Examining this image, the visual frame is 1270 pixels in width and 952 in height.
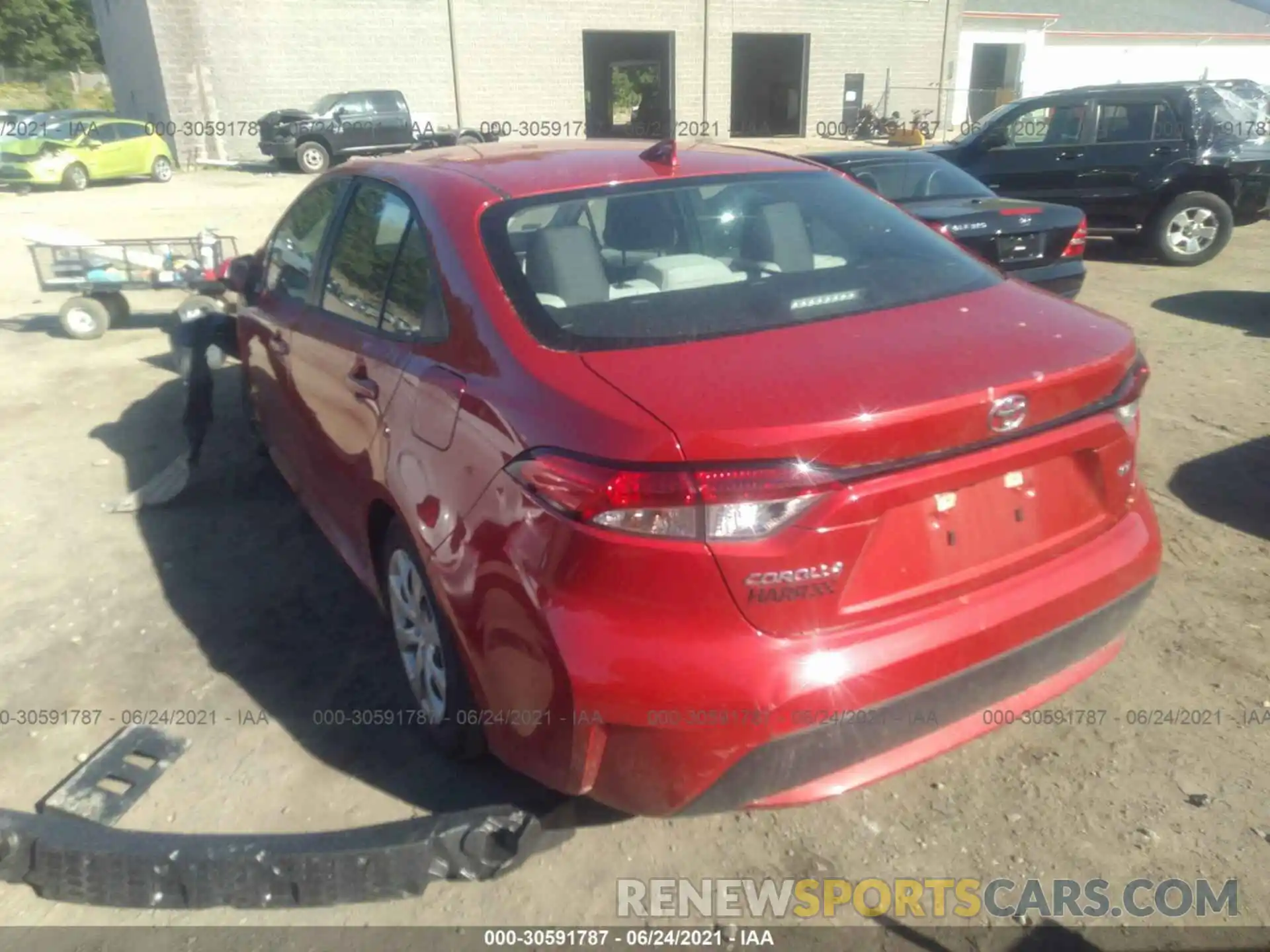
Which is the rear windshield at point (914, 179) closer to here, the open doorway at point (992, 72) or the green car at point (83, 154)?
the green car at point (83, 154)

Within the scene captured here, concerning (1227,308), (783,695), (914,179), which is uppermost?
(914,179)

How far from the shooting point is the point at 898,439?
2100 mm

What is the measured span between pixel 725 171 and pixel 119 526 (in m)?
3.40

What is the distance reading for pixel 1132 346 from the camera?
2559mm

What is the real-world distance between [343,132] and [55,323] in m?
17.4

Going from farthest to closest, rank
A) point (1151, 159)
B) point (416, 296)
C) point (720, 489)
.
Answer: point (1151, 159), point (416, 296), point (720, 489)

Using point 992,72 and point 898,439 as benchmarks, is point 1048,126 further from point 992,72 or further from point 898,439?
point 992,72

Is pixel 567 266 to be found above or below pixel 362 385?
above

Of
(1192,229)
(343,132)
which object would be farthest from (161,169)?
(1192,229)

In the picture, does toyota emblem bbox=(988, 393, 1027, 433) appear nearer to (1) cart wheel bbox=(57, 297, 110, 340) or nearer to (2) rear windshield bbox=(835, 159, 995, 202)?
(2) rear windshield bbox=(835, 159, 995, 202)

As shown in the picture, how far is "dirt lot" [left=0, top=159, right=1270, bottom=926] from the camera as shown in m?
2.64

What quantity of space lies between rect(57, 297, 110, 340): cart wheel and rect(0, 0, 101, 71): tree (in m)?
49.0

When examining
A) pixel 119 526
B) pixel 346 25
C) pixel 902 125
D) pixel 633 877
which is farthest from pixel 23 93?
pixel 633 877

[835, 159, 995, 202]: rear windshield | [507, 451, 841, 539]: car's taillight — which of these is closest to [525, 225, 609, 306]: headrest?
[507, 451, 841, 539]: car's taillight
